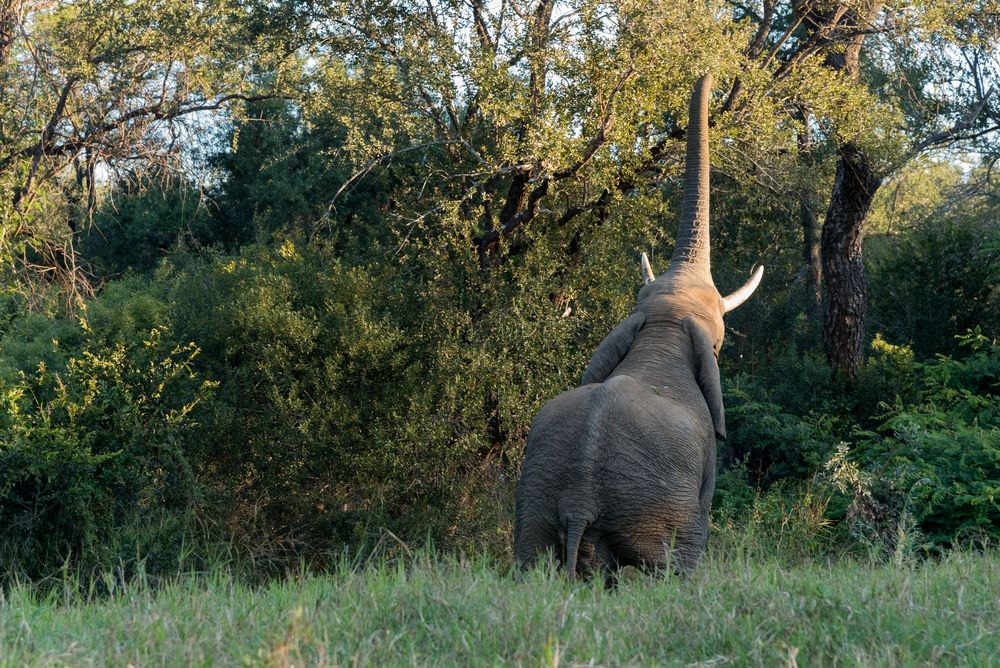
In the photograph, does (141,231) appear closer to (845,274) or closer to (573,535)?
(845,274)

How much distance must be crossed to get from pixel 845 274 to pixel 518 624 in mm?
12724

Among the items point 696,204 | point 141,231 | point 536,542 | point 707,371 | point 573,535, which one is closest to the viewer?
point 573,535

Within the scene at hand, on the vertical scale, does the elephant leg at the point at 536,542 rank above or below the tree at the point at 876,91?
below

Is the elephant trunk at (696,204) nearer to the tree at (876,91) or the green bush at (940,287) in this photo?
the tree at (876,91)

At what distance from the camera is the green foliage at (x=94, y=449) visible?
29.0 ft

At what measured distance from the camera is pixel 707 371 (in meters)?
7.72

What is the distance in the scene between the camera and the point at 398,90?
1160cm

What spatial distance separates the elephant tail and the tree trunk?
10184mm

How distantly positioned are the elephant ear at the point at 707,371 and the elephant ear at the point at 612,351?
0.41 m

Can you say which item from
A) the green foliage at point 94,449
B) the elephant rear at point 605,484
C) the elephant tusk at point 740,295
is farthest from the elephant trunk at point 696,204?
the green foliage at point 94,449

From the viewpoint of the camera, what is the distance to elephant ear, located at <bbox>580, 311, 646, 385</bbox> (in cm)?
808

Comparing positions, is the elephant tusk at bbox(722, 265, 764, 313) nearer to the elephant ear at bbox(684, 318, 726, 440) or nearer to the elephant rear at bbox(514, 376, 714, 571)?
the elephant ear at bbox(684, 318, 726, 440)

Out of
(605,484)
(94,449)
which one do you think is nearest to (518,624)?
(605,484)

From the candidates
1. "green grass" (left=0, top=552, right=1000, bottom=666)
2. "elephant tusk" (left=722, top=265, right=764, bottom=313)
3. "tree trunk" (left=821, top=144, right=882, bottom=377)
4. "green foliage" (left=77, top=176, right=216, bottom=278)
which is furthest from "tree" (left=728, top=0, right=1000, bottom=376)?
"green foliage" (left=77, top=176, right=216, bottom=278)
